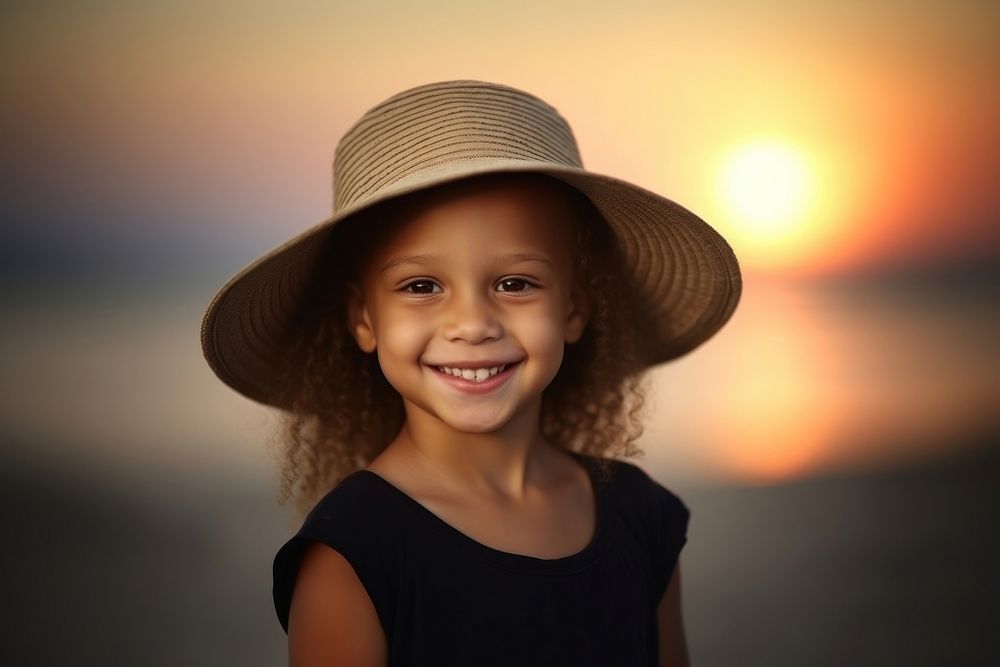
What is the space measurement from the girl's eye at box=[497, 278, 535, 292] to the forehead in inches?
1.7

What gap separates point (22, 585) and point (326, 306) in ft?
6.33

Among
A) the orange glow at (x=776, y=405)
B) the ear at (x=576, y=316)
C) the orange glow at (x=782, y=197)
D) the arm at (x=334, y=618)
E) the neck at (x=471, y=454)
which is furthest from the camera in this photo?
the orange glow at (x=782, y=197)

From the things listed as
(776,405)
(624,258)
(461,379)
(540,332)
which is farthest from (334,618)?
(776,405)

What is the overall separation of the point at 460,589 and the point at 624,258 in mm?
615

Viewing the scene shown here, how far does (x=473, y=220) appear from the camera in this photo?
1370mm

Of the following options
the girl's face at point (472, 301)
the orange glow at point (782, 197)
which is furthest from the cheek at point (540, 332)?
the orange glow at point (782, 197)

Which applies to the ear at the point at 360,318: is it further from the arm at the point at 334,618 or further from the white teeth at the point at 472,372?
the arm at the point at 334,618

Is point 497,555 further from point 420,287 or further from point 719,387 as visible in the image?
point 719,387

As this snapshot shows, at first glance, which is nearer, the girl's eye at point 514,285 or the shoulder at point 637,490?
the girl's eye at point 514,285

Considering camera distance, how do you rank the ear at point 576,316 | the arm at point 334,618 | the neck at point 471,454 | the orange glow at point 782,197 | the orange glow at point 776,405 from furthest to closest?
the orange glow at point 782,197 → the orange glow at point 776,405 → the ear at point 576,316 → the neck at point 471,454 → the arm at point 334,618

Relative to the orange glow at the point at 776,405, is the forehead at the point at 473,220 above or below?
below

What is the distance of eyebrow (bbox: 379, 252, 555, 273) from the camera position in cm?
137

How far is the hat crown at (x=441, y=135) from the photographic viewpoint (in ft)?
4.63

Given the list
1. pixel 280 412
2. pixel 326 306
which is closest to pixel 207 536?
pixel 280 412
